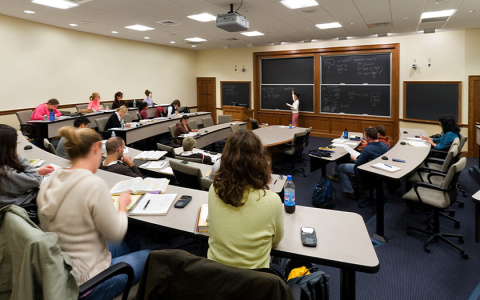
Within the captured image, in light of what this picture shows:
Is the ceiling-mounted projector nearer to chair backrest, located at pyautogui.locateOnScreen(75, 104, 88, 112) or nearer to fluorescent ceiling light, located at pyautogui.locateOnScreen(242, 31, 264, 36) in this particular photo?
Result: fluorescent ceiling light, located at pyautogui.locateOnScreen(242, 31, 264, 36)

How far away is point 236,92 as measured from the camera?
38.6ft

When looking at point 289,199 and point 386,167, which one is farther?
point 386,167

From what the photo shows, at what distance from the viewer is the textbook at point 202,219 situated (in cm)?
189

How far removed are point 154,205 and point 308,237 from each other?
1.13 m

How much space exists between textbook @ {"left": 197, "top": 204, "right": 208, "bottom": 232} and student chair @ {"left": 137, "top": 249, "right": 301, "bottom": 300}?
0.72 m

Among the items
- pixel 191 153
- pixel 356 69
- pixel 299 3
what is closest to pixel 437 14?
pixel 299 3

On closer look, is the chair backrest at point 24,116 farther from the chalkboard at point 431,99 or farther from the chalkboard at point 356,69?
the chalkboard at point 431,99

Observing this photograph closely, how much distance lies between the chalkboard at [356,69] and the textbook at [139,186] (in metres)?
8.03

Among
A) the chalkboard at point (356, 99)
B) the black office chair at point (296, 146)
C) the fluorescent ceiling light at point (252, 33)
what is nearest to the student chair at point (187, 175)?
the black office chair at point (296, 146)

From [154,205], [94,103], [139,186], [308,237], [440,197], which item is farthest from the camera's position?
[94,103]

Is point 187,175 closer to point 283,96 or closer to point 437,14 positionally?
point 437,14

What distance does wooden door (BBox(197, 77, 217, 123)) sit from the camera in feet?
41.4

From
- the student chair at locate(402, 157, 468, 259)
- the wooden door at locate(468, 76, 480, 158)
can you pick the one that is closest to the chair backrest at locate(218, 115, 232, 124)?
the student chair at locate(402, 157, 468, 259)

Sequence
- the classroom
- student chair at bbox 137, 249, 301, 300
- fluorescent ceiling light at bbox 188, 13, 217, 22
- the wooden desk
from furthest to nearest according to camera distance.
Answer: the classroom → fluorescent ceiling light at bbox 188, 13, 217, 22 → the wooden desk → student chair at bbox 137, 249, 301, 300
